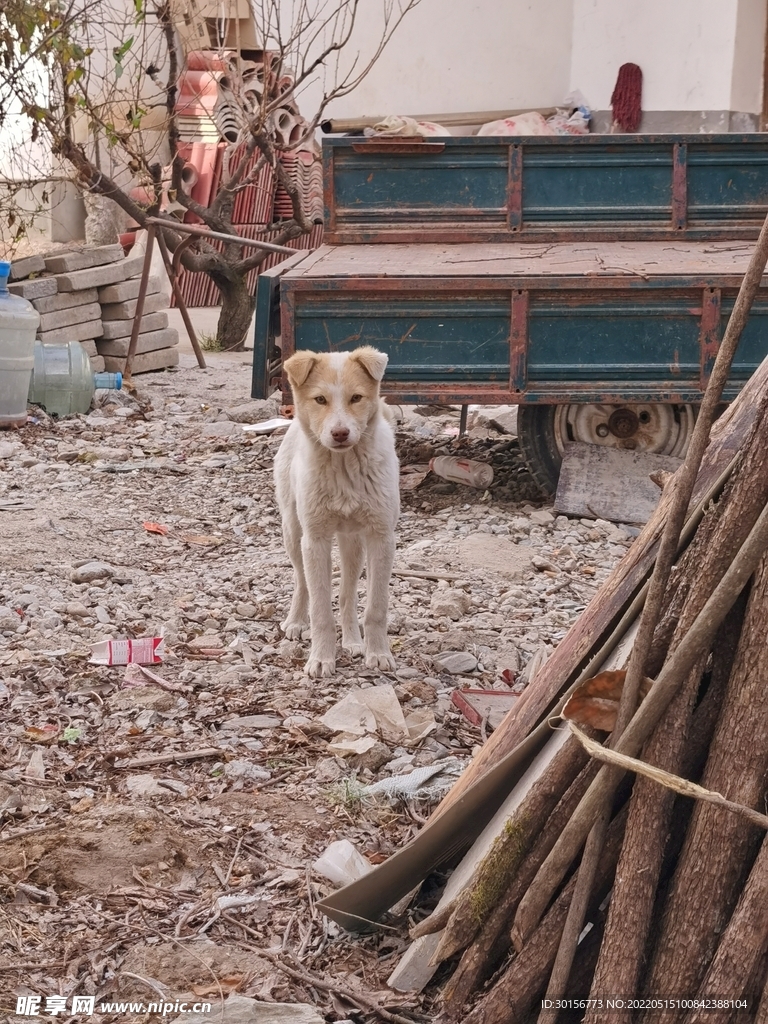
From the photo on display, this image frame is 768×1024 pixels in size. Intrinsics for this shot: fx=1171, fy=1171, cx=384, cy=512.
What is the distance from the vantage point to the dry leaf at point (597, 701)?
96.0 inches

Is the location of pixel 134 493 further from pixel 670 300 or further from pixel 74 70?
pixel 74 70

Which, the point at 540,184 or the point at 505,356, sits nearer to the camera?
the point at 505,356

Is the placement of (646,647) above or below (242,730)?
above

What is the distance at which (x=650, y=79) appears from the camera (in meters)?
14.4

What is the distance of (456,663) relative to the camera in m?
4.97

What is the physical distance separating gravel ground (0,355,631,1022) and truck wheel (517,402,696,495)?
38 cm

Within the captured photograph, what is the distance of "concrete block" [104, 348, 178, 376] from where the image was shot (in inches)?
442

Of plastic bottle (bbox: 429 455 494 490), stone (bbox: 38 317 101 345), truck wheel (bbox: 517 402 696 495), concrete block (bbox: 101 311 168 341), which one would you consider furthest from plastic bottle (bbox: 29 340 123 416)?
truck wheel (bbox: 517 402 696 495)

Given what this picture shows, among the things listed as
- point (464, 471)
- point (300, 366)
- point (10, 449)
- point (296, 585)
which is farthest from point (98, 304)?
point (300, 366)

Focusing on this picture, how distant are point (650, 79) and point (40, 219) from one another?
8.23 metres

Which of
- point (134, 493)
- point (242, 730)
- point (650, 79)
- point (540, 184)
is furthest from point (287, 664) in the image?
point (650, 79)

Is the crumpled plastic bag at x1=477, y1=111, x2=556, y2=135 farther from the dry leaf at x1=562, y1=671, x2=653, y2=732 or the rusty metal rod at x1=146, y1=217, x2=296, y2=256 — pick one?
the dry leaf at x1=562, y1=671, x2=653, y2=732

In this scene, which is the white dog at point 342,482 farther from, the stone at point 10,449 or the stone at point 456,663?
the stone at point 10,449

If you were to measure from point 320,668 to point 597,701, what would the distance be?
251 centimetres
